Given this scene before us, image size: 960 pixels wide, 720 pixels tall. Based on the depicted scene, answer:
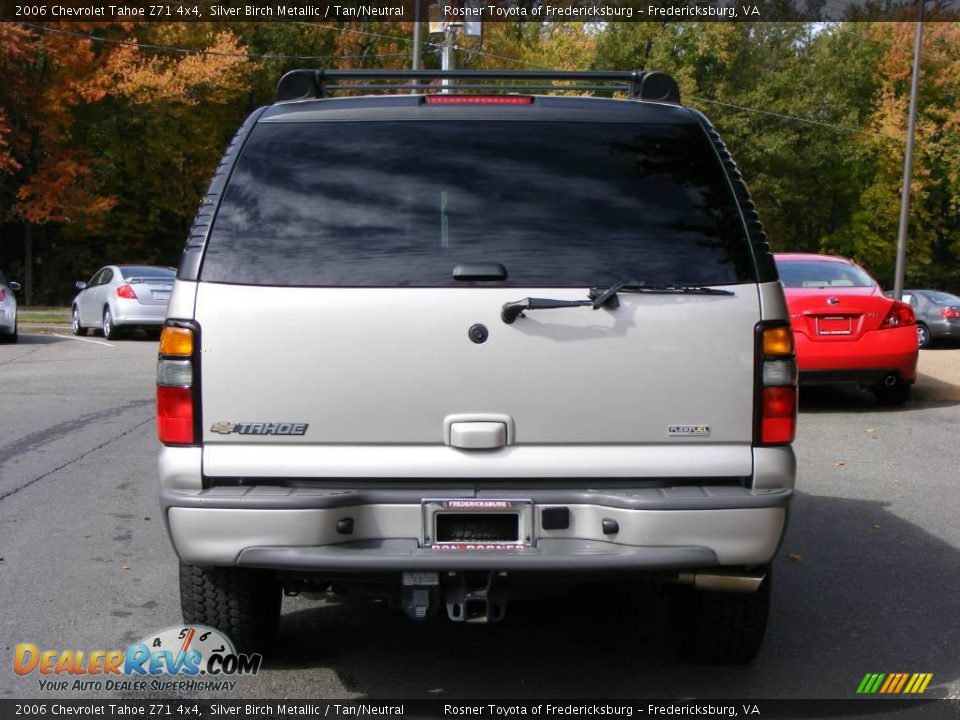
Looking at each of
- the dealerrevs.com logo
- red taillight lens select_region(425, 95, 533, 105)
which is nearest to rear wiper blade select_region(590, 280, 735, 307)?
red taillight lens select_region(425, 95, 533, 105)

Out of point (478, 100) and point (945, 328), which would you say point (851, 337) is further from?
point (945, 328)

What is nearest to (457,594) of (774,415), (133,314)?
(774,415)

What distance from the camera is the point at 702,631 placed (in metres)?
4.43

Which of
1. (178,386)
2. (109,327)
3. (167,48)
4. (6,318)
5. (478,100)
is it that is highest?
(167,48)

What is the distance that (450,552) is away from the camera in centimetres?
375

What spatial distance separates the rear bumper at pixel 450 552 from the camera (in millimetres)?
3729

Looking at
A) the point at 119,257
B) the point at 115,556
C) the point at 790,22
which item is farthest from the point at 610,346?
the point at 790,22

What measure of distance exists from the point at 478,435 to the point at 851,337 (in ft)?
28.9

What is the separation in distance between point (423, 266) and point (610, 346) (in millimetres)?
659

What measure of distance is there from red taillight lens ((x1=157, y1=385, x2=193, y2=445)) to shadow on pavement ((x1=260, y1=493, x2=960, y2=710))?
44.0 inches

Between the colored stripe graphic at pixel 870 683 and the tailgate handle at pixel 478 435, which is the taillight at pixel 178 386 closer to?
the tailgate handle at pixel 478 435

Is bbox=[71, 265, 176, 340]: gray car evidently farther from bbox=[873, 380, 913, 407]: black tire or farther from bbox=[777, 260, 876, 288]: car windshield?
bbox=[873, 380, 913, 407]: black tire

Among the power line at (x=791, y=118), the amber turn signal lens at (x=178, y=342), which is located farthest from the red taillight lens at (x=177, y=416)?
the power line at (x=791, y=118)

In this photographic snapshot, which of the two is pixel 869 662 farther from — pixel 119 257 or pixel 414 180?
pixel 119 257
